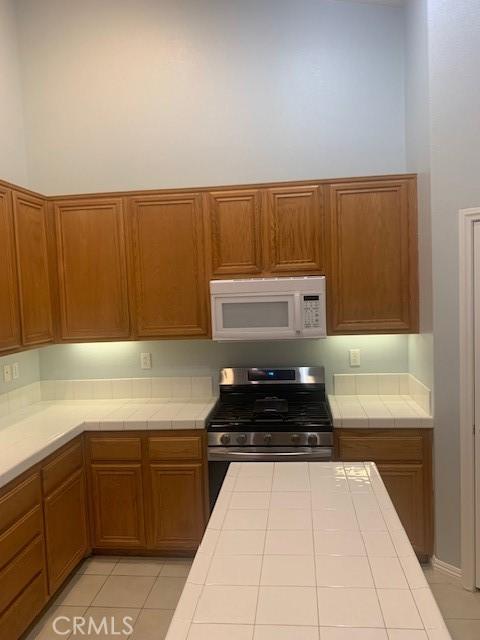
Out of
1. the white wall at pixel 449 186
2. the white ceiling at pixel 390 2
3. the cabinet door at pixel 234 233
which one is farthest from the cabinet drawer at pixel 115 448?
the white ceiling at pixel 390 2

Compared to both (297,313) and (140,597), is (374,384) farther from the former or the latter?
(140,597)

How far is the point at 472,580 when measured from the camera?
244cm

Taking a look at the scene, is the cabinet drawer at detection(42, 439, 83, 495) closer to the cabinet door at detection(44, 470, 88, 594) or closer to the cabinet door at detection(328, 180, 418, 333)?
the cabinet door at detection(44, 470, 88, 594)

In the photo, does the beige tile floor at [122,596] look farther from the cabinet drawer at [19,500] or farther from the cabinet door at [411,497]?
the cabinet door at [411,497]

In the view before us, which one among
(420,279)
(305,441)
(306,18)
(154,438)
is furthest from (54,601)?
(306,18)

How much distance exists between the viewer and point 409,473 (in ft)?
8.55

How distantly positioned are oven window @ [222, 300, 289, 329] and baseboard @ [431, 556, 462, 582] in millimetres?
1601

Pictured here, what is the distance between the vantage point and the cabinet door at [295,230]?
9.31 feet

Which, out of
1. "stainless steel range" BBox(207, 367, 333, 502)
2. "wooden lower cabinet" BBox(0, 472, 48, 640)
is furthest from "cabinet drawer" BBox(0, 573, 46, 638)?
"stainless steel range" BBox(207, 367, 333, 502)

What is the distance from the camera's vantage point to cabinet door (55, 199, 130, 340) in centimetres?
296

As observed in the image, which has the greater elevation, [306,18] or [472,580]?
[306,18]

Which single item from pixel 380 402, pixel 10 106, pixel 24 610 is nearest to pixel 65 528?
pixel 24 610

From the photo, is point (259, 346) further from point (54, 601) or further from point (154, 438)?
point (54, 601)

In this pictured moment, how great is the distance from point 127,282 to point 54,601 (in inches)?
73.5
